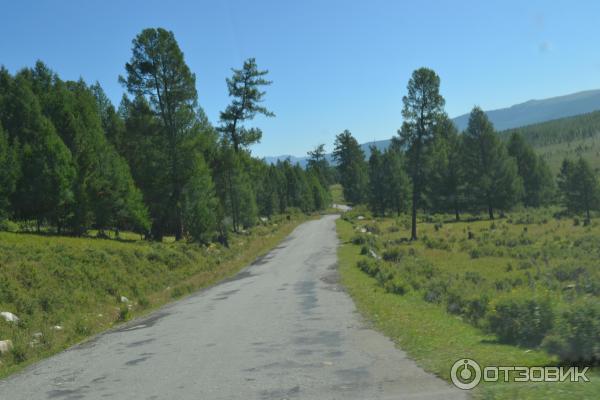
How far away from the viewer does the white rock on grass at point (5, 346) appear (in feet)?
39.9

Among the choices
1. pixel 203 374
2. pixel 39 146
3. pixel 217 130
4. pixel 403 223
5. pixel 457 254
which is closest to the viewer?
pixel 203 374

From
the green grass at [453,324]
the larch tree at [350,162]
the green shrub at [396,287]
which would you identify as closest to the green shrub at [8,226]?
the green grass at [453,324]

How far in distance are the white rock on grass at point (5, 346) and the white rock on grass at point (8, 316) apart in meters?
2.29

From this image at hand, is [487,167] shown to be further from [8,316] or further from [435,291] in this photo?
[8,316]

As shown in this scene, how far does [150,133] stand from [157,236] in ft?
27.5

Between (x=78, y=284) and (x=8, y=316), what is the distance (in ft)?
16.8

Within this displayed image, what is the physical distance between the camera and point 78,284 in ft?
65.3

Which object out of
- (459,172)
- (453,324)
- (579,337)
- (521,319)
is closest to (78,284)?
(453,324)

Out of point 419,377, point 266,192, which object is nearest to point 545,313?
point 419,377

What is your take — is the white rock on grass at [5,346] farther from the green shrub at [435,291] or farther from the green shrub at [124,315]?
the green shrub at [435,291]

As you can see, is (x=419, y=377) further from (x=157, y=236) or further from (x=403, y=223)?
(x=403, y=223)

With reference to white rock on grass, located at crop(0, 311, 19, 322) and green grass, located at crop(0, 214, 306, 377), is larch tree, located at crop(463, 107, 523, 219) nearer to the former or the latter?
green grass, located at crop(0, 214, 306, 377)

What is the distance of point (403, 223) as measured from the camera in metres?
61.2

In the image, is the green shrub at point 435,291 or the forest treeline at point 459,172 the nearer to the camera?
the green shrub at point 435,291
